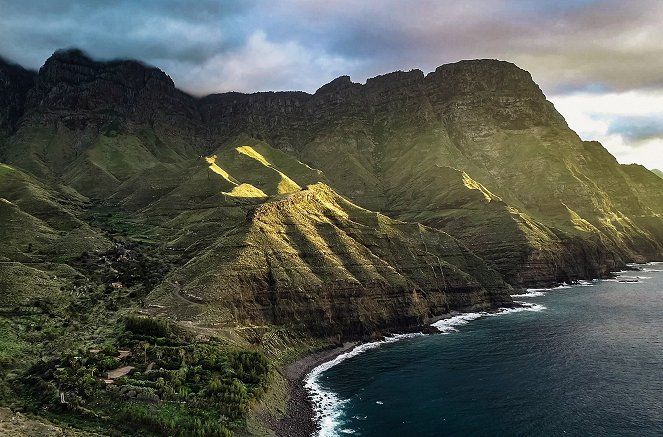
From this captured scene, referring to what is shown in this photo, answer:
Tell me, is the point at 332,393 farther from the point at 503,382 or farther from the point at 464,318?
the point at 464,318

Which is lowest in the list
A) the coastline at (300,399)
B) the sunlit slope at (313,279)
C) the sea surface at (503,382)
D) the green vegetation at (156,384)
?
the sea surface at (503,382)

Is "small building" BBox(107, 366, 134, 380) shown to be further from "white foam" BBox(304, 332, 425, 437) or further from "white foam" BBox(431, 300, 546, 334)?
"white foam" BBox(431, 300, 546, 334)

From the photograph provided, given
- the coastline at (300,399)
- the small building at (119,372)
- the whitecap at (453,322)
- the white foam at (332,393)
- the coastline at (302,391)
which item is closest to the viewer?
the coastline at (300,399)

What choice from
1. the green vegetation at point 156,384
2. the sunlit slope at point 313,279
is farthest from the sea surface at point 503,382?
the green vegetation at point 156,384

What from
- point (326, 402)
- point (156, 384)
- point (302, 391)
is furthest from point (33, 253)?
point (326, 402)

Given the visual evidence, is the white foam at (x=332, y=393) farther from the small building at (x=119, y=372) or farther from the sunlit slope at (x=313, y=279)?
the small building at (x=119, y=372)
